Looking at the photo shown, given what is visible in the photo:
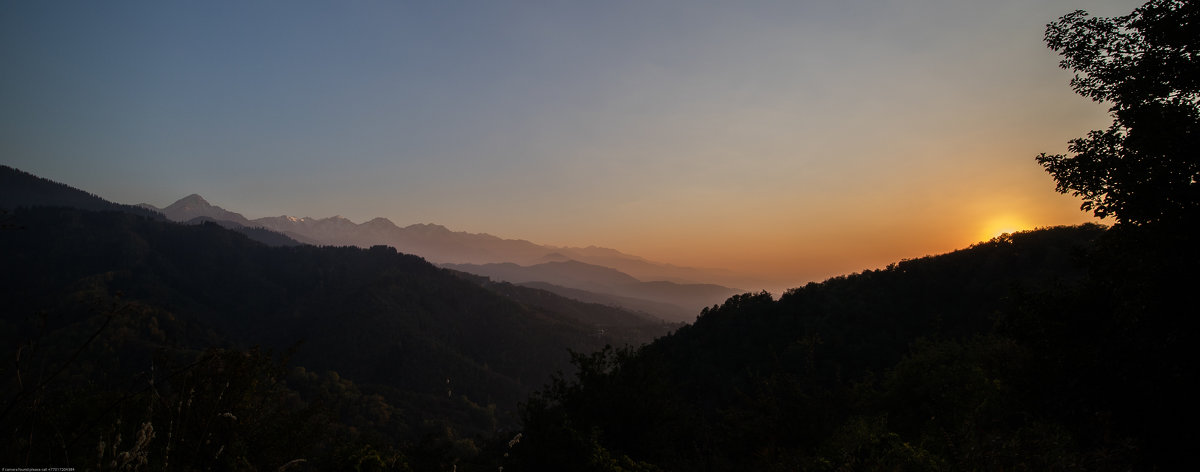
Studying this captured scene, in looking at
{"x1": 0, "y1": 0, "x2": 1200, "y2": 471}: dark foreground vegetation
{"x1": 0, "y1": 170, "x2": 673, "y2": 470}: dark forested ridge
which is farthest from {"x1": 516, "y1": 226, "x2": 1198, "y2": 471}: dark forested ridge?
{"x1": 0, "y1": 170, "x2": 673, "y2": 470}: dark forested ridge

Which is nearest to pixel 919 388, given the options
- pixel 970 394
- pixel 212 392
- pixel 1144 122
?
pixel 970 394

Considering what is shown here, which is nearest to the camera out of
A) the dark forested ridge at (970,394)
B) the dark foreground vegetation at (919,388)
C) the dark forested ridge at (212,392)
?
the dark forested ridge at (212,392)

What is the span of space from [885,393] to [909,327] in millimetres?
36512

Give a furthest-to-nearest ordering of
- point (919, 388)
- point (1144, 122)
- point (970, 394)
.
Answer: point (919, 388) < point (970, 394) < point (1144, 122)

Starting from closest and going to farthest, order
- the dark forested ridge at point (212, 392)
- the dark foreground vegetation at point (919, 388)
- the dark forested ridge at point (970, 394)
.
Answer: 1. the dark forested ridge at point (212, 392)
2. the dark foreground vegetation at point (919, 388)
3. the dark forested ridge at point (970, 394)

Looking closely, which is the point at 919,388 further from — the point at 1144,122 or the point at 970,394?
the point at 1144,122

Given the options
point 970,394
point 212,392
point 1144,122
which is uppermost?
point 1144,122

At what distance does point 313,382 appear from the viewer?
129875 mm

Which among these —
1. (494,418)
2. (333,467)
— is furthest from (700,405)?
(494,418)

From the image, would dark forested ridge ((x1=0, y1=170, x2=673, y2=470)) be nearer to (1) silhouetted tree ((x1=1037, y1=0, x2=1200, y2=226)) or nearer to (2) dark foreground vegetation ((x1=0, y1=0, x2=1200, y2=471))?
(2) dark foreground vegetation ((x1=0, y1=0, x2=1200, y2=471))

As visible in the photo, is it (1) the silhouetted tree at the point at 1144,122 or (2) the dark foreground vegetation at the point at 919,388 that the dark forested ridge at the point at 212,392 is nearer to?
(2) the dark foreground vegetation at the point at 919,388

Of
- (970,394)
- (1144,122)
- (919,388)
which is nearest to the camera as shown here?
(1144,122)

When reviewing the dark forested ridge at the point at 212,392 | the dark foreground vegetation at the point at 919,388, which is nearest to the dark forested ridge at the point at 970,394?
the dark foreground vegetation at the point at 919,388

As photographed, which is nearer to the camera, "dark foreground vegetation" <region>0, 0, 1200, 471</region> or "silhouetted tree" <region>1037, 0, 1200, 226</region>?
"dark foreground vegetation" <region>0, 0, 1200, 471</region>
